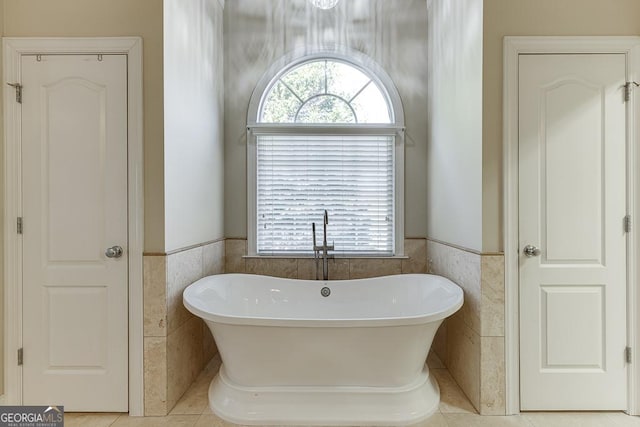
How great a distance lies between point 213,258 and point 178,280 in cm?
57

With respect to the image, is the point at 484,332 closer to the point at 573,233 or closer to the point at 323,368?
the point at 573,233

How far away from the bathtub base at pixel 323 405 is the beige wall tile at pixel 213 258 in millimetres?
868

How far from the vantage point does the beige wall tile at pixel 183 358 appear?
2.02 meters

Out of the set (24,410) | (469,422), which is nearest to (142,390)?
(24,410)

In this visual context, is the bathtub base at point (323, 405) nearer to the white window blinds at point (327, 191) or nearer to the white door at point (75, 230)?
the white door at point (75, 230)

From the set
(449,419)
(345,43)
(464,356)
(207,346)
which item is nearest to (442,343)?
(464,356)

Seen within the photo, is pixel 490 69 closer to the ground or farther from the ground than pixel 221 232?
farther from the ground

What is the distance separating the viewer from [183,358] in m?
2.19

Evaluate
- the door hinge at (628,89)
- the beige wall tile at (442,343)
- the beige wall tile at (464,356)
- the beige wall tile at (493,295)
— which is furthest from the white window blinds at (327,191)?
the door hinge at (628,89)

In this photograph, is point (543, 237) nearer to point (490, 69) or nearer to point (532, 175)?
point (532, 175)

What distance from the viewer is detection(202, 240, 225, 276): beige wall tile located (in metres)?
2.54

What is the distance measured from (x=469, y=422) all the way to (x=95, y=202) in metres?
2.41

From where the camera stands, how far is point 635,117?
1979mm

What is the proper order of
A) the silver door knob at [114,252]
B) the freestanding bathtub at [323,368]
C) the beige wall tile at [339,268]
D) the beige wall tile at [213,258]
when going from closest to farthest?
the freestanding bathtub at [323,368] → the silver door knob at [114,252] → the beige wall tile at [213,258] → the beige wall tile at [339,268]
